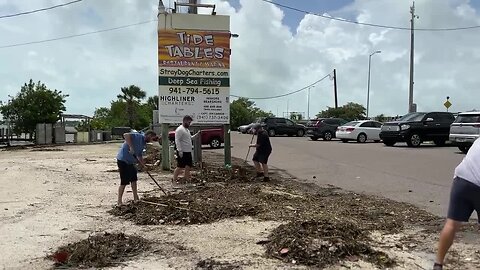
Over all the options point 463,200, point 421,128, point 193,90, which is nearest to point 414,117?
point 421,128

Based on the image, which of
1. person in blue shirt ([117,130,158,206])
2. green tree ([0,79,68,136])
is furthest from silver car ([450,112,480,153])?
green tree ([0,79,68,136])

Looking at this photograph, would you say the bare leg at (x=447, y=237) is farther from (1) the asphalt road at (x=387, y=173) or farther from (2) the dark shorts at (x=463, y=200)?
(1) the asphalt road at (x=387, y=173)

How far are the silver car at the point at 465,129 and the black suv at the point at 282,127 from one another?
23.8 meters

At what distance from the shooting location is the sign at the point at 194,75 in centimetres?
1545

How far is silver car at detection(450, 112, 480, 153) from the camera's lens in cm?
1945

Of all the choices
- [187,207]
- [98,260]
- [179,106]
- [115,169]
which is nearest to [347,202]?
[187,207]

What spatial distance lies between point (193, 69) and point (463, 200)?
11616mm

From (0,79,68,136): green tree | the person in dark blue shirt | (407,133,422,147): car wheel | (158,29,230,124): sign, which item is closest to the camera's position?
the person in dark blue shirt

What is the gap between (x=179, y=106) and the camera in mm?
15641

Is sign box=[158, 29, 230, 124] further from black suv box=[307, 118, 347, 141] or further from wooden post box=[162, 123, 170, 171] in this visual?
black suv box=[307, 118, 347, 141]

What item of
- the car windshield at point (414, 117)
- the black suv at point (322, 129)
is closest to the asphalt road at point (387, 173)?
the car windshield at point (414, 117)

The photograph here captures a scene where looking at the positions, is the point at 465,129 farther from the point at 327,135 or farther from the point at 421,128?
the point at 327,135

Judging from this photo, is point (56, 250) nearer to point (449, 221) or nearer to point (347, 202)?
point (449, 221)

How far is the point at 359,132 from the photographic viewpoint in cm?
3234
